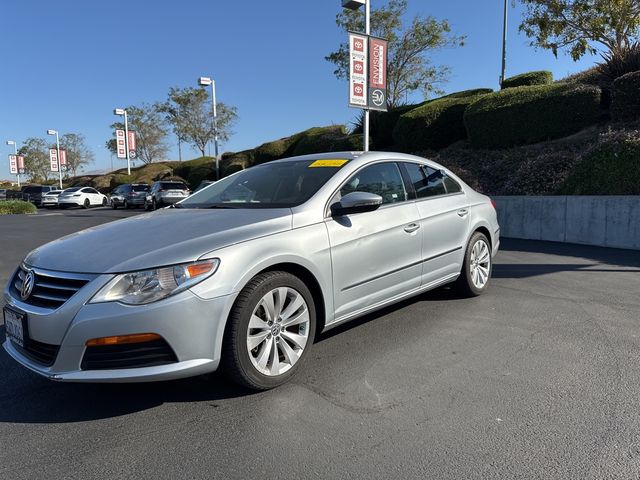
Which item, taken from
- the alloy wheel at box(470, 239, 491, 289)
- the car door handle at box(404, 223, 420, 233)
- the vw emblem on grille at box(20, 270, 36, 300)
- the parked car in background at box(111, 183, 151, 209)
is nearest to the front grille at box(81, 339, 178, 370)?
the vw emblem on grille at box(20, 270, 36, 300)

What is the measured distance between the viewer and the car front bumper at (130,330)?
8.72 ft

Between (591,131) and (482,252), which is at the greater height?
(591,131)

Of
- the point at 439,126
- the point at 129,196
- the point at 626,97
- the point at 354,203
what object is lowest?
the point at 129,196

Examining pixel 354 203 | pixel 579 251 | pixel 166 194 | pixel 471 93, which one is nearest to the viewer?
pixel 354 203

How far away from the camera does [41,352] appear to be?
113 inches

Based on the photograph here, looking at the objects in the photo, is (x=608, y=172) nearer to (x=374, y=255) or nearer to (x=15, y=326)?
(x=374, y=255)

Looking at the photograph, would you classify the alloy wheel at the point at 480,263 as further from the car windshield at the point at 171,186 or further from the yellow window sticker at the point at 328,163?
the car windshield at the point at 171,186

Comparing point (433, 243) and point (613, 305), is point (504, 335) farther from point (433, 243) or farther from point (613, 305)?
point (613, 305)

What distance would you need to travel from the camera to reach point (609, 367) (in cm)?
347

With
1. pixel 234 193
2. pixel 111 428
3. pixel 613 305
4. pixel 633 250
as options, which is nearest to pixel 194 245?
pixel 111 428

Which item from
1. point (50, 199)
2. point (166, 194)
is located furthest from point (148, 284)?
point (50, 199)

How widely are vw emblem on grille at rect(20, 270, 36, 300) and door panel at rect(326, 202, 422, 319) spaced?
6.36 ft

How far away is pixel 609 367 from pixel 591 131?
11.5m

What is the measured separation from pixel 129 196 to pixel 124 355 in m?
27.1
